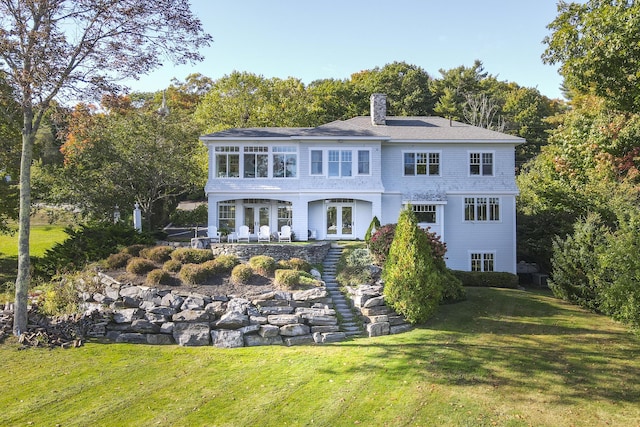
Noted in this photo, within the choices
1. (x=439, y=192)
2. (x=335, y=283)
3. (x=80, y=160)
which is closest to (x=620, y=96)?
(x=439, y=192)

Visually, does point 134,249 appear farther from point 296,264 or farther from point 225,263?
point 296,264

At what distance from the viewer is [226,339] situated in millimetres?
13984

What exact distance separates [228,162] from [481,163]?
43.7 feet

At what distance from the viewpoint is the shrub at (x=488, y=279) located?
22172 mm

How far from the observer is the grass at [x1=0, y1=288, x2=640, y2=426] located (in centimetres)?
926

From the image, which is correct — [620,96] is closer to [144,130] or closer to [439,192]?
[439,192]

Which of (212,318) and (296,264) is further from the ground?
(296,264)

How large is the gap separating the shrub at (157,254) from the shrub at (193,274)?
5.72ft

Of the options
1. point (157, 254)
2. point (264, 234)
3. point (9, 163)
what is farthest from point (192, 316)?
point (9, 163)

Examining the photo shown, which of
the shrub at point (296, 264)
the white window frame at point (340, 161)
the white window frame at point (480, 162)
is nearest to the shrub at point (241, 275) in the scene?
the shrub at point (296, 264)

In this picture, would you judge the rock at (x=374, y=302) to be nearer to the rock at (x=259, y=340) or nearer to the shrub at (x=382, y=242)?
the shrub at (x=382, y=242)

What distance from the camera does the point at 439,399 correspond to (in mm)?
10016

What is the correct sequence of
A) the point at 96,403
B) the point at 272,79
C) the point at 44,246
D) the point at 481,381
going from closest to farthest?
the point at 96,403
the point at 481,381
the point at 44,246
the point at 272,79

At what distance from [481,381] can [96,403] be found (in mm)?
8539
